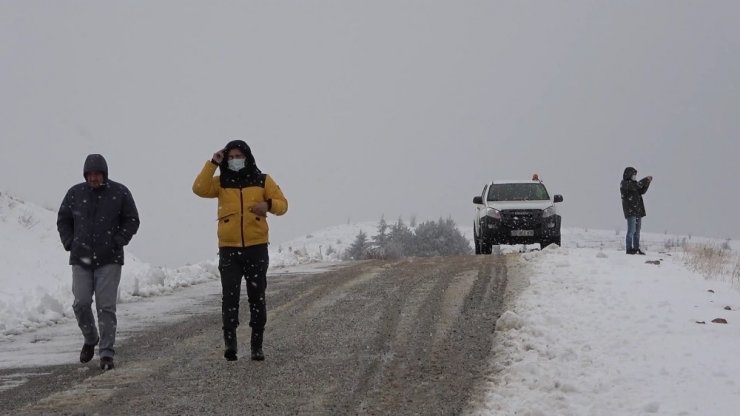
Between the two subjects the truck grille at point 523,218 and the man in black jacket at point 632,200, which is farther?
the truck grille at point 523,218

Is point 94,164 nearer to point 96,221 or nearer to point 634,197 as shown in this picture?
point 96,221

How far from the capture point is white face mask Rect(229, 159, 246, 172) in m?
7.18

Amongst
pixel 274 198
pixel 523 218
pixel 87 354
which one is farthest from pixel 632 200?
pixel 87 354

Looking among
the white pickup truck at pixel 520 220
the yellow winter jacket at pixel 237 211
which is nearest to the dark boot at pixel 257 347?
the yellow winter jacket at pixel 237 211

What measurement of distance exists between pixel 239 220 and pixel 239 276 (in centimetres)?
57

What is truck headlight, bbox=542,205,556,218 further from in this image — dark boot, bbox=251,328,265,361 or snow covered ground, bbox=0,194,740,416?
dark boot, bbox=251,328,265,361

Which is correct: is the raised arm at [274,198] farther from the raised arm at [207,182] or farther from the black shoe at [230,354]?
the black shoe at [230,354]

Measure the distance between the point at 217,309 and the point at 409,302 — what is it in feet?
9.82

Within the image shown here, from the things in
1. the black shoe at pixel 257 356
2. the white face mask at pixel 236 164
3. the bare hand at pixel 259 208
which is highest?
the white face mask at pixel 236 164

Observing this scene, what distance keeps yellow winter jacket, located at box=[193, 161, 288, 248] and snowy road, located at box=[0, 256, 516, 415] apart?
1.19 m

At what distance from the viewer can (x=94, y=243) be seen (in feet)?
24.3

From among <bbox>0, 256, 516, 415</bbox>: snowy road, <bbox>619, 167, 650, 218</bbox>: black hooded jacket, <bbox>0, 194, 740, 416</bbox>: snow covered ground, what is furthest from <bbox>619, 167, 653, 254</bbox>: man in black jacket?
<bbox>0, 256, 516, 415</bbox>: snowy road

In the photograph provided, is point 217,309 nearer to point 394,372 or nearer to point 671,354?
point 394,372

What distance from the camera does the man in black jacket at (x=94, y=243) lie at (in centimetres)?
739
